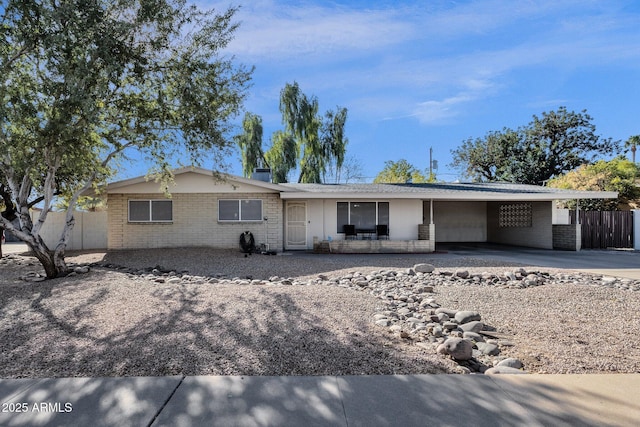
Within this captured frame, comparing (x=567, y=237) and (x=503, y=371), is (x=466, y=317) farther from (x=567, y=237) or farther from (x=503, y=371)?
(x=567, y=237)

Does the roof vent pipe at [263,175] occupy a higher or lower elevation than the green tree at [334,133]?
lower

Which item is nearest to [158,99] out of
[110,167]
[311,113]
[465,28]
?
[110,167]

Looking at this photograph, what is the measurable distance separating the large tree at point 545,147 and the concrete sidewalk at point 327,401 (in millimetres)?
29443

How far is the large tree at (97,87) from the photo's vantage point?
657 cm

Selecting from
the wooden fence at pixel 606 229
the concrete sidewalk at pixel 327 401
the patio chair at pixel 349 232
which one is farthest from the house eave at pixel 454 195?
the concrete sidewalk at pixel 327 401

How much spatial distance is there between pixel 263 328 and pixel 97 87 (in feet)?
19.1

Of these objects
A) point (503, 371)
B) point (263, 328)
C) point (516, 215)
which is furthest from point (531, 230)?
point (263, 328)

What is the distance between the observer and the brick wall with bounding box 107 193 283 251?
13508 millimetres

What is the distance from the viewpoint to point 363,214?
14508 millimetres

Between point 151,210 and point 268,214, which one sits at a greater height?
point 151,210

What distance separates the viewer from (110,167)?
12.2m

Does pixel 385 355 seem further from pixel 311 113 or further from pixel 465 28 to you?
pixel 311 113

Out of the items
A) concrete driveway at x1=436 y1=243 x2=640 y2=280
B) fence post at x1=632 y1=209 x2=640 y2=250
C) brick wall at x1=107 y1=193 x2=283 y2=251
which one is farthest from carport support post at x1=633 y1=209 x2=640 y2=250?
brick wall at x1=107 y1=193 x2=283 y2=251

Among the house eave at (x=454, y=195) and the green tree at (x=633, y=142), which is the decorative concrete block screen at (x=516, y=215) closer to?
the house eave at (x=454, y=195)
